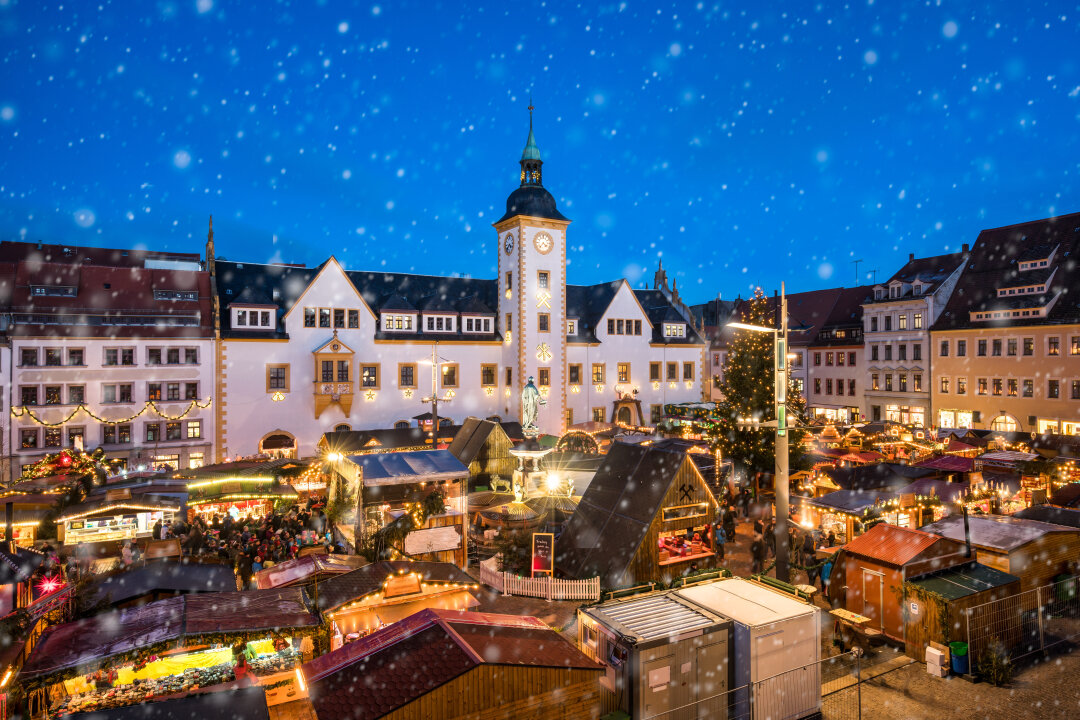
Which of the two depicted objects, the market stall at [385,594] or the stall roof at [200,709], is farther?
the market stall at [385,594]

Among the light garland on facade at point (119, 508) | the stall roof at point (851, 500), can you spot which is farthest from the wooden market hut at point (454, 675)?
the light garland on facade at point (119, 508)

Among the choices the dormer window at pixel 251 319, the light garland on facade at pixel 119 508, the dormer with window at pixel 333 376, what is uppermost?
the dormer window at pixel 251 319

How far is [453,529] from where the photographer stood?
18.1 m

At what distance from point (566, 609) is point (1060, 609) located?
1104 centimetres

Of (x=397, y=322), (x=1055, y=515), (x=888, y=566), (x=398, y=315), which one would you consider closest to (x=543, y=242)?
(x=398, y=315)

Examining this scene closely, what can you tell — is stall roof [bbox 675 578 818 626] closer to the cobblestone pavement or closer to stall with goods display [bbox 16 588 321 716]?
the cobblestone pavement

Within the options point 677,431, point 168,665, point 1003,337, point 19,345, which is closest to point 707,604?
point 168,665

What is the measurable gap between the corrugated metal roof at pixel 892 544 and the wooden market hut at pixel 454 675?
768 cm

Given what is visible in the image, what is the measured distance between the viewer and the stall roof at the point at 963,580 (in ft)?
39.7

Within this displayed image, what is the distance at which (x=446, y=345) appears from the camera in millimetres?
40312

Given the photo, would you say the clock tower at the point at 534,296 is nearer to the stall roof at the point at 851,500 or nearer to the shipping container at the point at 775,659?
the stall roof at the point at 851,500

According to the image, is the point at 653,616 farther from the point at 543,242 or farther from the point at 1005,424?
the point at 1005,424

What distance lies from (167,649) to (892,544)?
13.5 m

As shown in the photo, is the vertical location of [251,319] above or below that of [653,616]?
above
